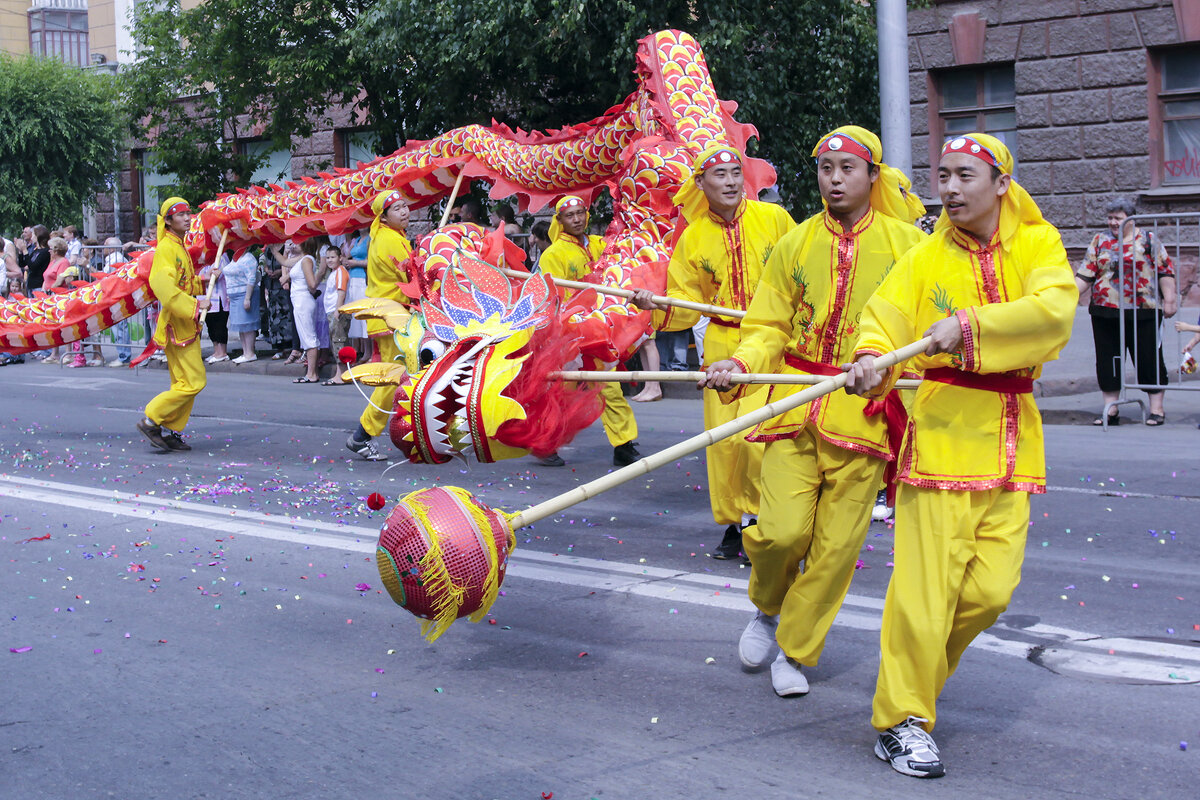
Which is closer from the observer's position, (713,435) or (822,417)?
(713,435)

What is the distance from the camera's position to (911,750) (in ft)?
12.7

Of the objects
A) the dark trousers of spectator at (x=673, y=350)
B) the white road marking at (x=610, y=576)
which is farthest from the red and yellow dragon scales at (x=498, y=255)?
the dark trousers of spectator at (x=673, y=350)

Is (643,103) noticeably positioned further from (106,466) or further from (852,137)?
(106,466)

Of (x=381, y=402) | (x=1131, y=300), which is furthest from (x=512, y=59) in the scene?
(x=1131, y=300)

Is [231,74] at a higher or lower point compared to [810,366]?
higher

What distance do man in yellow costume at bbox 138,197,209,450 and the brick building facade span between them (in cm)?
1097

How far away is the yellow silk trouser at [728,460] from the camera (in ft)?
19.7

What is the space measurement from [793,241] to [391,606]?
2.48 meters

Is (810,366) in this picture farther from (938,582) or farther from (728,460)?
(728,460)

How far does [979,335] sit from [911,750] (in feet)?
4.03

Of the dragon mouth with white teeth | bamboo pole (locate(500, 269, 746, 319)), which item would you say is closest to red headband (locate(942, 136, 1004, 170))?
the dragon mouth with white teeth

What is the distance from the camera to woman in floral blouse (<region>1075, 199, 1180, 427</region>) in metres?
10.4

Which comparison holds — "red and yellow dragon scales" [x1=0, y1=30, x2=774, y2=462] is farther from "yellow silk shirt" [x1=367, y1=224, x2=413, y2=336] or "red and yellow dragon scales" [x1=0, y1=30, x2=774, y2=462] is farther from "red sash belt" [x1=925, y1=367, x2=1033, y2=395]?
"red sash belt" [x1=925, y1=367, x2=1033, y2=395]

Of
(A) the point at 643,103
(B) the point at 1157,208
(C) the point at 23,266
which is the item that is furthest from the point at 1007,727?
(C) the point at 23,266
